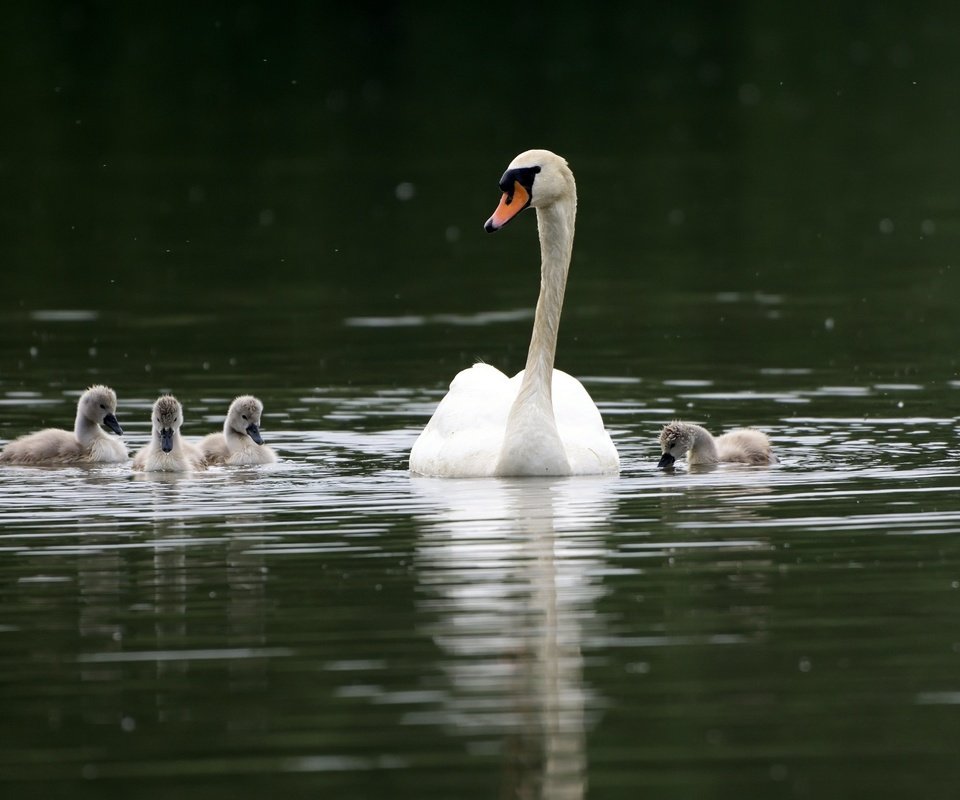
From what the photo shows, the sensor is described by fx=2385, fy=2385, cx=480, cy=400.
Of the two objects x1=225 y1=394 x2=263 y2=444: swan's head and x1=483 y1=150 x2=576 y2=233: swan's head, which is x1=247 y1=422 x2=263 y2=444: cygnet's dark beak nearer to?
x1=225 y1=394 x2=263 y2=444: swan's head

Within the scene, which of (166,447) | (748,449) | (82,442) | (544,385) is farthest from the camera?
(82,442)

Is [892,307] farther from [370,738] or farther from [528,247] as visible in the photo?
[370,738]

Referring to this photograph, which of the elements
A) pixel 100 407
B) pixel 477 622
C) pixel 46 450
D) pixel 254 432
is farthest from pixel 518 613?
pixel 100 407

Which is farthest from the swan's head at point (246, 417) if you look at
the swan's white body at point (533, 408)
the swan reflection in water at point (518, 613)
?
the swan reflection in water at point (518, 613)

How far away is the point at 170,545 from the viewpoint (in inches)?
478

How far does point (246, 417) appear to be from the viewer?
15508 millimetres

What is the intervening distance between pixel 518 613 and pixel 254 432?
5.67 metres

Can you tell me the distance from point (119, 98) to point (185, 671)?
42640mm

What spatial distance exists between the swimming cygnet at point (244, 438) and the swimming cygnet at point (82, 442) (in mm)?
866

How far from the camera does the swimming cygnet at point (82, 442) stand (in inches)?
613

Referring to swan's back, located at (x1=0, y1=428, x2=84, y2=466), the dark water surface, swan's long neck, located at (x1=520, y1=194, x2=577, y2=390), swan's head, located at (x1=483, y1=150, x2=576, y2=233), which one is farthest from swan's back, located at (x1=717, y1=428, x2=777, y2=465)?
swan's back, located at (x1=0, y1=428, x2=84, y2=466)

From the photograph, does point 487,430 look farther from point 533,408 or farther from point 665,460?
point 665,460

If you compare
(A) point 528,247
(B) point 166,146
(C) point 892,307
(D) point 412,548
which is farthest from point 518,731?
(B) point 166,146

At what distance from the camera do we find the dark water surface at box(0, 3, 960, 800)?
27.3 ft
